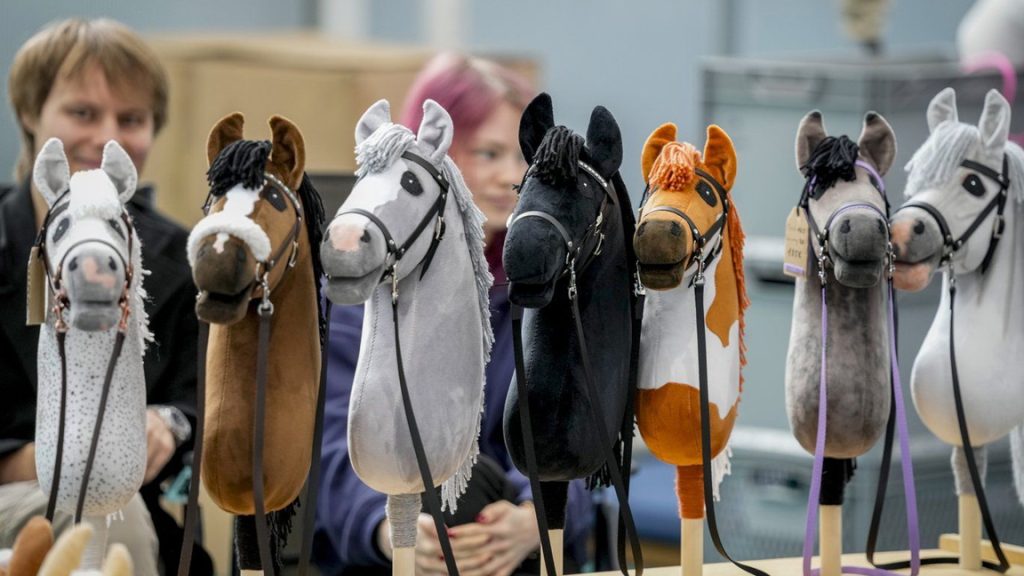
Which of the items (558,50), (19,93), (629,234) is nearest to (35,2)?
(558,50)

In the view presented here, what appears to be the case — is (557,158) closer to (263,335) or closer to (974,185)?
(263,335)

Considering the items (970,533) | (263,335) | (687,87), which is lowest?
(970,533)

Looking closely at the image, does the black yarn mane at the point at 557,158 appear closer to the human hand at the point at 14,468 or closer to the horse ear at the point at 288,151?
the horse ear at the point at 288,151

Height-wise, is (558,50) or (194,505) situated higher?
(558,50)

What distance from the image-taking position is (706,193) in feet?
3.57

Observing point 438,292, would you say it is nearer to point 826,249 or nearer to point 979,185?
point 826,249

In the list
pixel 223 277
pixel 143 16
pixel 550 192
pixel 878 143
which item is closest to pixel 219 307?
pixel 223 277

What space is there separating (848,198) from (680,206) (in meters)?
0.16

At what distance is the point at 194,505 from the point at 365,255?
0.77 ft

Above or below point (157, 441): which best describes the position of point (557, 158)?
above

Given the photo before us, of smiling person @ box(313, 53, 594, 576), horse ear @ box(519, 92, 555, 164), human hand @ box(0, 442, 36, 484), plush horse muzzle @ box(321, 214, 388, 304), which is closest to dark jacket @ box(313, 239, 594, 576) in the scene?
smiling person @ box(313, 53, 594, 576)

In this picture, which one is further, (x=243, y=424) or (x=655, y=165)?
(x=655, y=165)

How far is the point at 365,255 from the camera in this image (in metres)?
0.94

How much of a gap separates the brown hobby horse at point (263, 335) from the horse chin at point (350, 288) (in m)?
0.05
